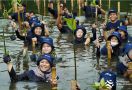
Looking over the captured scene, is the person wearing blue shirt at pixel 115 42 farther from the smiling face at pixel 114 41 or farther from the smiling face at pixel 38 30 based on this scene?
the smiling face at pixel 38 30

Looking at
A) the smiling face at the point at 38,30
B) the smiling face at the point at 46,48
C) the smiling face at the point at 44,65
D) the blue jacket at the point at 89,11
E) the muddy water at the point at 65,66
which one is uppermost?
the blue jacket at the point at 89,11

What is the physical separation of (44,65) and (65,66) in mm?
2356

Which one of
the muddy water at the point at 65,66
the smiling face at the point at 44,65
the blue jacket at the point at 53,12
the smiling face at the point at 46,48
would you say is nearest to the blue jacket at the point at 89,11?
the blue jacket at the point at 53,12

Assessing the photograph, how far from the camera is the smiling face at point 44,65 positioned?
34.9 feet

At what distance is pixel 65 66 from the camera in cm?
1298

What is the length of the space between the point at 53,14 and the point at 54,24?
1.33m

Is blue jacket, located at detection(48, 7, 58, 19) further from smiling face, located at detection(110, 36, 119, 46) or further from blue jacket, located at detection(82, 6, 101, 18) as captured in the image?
smiling face, located at detection(110, 36, 119, 46)

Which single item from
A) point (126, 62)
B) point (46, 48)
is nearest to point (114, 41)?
point (126, 62)

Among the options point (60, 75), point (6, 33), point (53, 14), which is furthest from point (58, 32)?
point (60, 75)

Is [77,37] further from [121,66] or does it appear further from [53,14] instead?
[53,14]

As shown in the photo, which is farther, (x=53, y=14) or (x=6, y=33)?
(x=53, y=14)

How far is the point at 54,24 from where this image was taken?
21188 millimetres

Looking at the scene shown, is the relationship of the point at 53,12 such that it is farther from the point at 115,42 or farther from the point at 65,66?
the point at 65,66

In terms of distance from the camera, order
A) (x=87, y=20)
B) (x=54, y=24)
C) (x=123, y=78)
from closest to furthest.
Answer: (x=123, y=78) < (x=54, y=24) < (x=87, y=20)
